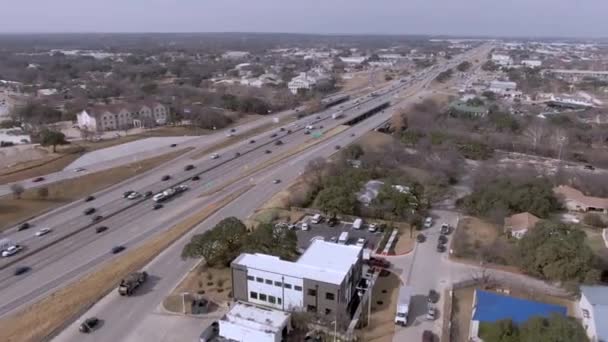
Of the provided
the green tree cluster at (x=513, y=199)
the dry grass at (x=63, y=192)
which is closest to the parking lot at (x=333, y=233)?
the green tree cluster at (x=513, y=199)

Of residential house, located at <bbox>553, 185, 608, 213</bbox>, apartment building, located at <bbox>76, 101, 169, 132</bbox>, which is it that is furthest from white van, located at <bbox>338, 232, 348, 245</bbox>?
apartment building, located at <bbox>76, 101, 169, 132</bbox>

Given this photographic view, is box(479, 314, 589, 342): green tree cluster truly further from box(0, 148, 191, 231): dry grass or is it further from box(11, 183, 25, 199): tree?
box(11, 183, 25, 199): tree

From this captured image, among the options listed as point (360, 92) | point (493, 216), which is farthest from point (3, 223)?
point (360, 92)

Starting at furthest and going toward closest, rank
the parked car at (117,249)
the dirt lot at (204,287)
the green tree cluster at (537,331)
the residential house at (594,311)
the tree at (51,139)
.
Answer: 1. the tree at (51,139)
2. the parked car at (117,249)
3. the dirt lot at (204,287)
4. the residential house at (594,311)
5. the green tree cluster at (537,331)

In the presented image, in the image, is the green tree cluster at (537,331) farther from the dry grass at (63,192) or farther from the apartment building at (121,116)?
the apartment building at (121,116)

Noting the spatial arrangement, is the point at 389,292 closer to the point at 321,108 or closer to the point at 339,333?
the point at 339,333
